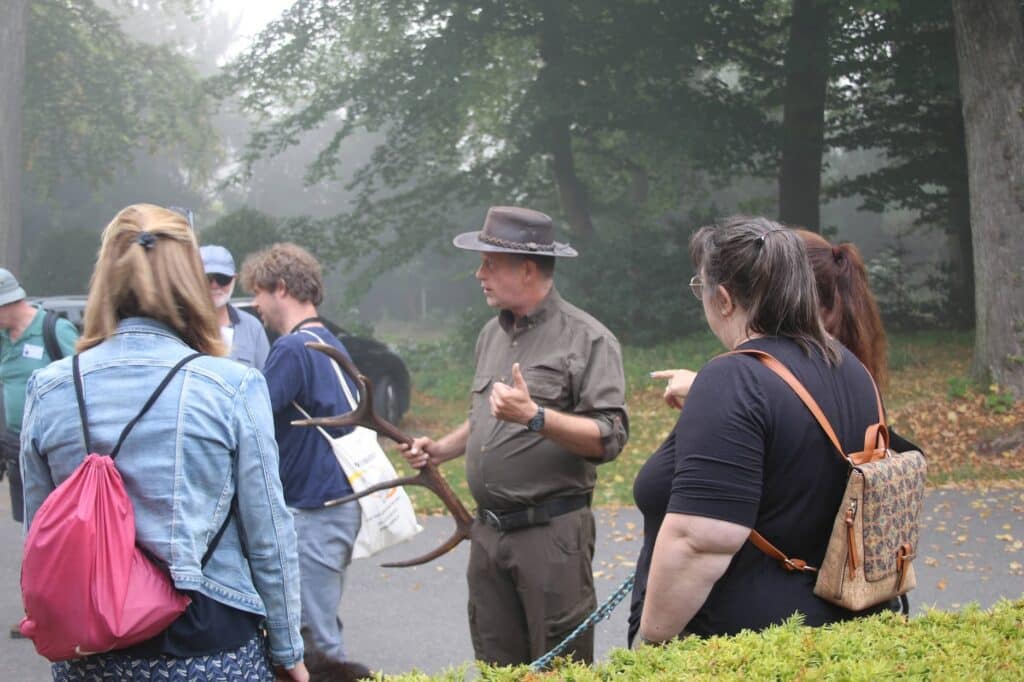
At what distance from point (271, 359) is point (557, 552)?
4.93 feet

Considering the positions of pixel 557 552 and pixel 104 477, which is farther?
pixel 557 552

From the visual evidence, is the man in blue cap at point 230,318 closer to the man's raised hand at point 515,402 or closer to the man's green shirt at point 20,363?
the man's green shirt at point 20,363

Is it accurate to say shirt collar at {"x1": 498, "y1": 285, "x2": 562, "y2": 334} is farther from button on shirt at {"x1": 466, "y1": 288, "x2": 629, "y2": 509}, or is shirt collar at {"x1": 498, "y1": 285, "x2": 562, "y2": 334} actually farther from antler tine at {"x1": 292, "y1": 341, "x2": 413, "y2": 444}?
antler tine at {"x1": 292, "y1": 341, "x2": 413, "y2": 444}

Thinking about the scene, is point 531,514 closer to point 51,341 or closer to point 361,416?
point 361,416

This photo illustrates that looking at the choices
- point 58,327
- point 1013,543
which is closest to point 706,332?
point 1013,543

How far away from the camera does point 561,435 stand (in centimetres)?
396

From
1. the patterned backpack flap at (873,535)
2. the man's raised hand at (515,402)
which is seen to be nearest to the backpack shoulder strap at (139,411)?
the man's raised hand at (515,402)

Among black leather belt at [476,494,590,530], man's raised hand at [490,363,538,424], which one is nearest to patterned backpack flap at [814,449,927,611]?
man's raised hand at [490,363,538,424]

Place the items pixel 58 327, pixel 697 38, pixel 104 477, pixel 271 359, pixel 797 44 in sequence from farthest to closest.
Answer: pixel 697 38
pixel 797 44
pixel 58 327
pixel 271 359
pixel 104 477

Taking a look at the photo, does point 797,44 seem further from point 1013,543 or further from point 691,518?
point 691,518

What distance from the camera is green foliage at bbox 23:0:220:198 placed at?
2552 cm

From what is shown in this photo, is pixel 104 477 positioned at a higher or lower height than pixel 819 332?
lower

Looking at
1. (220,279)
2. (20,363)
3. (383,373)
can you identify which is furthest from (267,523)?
(383,373)

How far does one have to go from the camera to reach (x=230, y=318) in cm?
646
